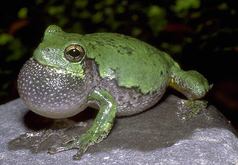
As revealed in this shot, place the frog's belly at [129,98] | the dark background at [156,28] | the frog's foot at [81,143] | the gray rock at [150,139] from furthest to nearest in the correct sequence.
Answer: the dark background at [156,28], the frog's belly at [129,98], the frog's foot at [81,143], the gray rock at [150,139]

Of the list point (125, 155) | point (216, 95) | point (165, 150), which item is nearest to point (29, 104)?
point (125, 155)

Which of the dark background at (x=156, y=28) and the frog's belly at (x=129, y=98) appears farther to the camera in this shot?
the dark background at (x=156, y=28)

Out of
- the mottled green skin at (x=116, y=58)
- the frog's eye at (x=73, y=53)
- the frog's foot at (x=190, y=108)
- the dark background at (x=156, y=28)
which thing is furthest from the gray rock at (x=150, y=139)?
the dark background at (x=156, y=28)

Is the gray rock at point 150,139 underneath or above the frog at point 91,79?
underneath

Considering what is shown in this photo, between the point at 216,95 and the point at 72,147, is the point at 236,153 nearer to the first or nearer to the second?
the point at 72,147

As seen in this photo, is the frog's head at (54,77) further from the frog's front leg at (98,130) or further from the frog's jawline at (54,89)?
the frog's front leg at (98,130)

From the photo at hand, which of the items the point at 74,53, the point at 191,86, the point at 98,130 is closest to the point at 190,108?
the point at 191,86

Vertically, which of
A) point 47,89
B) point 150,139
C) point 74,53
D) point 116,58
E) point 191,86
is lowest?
point 150,139

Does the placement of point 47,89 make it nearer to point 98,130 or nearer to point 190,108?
point 98,130
